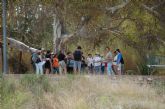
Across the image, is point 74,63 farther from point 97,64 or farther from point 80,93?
point 80,93

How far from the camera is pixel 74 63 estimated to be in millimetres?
24188

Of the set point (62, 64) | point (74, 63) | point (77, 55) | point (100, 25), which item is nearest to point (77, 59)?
point (77, 55)

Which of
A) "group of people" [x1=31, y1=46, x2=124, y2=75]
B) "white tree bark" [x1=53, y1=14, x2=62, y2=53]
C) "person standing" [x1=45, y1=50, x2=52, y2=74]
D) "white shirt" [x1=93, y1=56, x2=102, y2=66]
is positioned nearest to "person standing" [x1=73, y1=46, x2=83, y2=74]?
"group of people" [x1=31, y1=46, x2=124, y2=75]

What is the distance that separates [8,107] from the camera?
14.1 meters

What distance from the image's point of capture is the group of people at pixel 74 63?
23.7 meters

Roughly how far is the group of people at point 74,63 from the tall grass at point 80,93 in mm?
4904

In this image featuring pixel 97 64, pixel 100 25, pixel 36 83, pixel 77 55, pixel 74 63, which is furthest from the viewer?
pixel 100 25

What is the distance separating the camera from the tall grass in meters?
14.6

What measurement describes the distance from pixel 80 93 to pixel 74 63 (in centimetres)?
813

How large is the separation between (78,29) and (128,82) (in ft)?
47.0

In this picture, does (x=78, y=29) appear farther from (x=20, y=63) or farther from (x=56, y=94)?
(x=56, y=94)

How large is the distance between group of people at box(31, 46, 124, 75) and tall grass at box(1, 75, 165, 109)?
193 inches

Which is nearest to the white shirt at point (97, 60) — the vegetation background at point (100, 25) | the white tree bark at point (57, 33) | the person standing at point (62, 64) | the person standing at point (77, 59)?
the person standing at point (77, 59)

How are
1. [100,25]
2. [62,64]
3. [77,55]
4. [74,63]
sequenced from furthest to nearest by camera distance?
[100,25]
[62,64]
[74,63]
[77,55]
